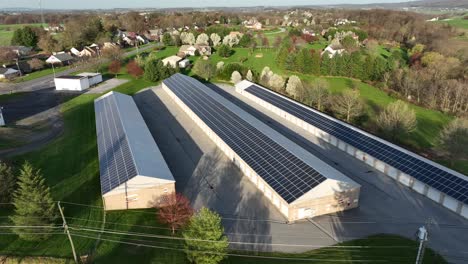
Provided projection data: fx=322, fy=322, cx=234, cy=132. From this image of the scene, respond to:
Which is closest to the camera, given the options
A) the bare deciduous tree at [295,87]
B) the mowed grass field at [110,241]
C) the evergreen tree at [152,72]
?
the mowed grass field at [110,241]

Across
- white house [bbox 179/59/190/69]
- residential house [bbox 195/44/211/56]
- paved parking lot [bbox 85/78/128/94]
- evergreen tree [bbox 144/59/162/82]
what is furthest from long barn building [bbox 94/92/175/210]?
residential house [bbox 195/44/211/56]

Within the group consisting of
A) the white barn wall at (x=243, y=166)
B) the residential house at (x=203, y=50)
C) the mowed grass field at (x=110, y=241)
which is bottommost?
the mowed grass field at (x=110, y=241)

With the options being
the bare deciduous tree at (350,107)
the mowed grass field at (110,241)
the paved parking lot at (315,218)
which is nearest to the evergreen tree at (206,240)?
the mowed grass field at (110,241)

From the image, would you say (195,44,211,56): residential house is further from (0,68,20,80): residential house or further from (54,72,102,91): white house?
(0,68,20,80): residential house

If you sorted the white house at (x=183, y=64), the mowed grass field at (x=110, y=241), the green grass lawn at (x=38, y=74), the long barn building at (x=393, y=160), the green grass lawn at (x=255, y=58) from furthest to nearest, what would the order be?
the green grass lawn at (x=255, y=58) → the white house at (x=183, y=64) → the green grass lawn at (x=38, y=74) → the long barn building at (x=393, y=160) → the mowed grass field at (x=110, y=241)

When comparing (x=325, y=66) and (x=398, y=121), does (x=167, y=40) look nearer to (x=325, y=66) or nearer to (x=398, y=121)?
(x=325, y=66)

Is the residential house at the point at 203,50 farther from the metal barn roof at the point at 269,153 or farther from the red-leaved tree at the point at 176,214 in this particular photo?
the red-leaved tree at the point at 176,214

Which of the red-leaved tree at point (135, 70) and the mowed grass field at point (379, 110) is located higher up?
the red-leaved tree at point (135, 70)
